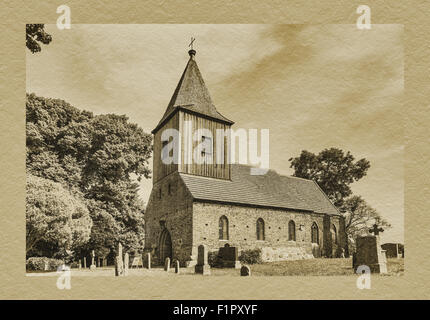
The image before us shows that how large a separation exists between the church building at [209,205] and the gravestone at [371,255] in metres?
6.82

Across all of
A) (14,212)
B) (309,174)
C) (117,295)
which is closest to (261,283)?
(117,295)

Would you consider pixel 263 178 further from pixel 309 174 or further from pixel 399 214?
pixel 399 214

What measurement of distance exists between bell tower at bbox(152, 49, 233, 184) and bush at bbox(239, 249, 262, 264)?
13.5ft

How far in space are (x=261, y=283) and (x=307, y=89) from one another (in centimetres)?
548

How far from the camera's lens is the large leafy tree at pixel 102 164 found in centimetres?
1711

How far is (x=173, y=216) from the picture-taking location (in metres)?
17.3

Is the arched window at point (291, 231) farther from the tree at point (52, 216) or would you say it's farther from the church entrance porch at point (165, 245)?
the tree at point (52, 216)

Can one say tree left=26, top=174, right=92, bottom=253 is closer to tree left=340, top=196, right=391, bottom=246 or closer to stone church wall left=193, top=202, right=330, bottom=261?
A: stone church wall left=193, top=202, right=330, bottom=261

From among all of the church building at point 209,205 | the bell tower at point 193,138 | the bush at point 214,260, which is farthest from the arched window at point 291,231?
the bush at point 214,260

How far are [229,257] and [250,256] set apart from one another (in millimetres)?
1727

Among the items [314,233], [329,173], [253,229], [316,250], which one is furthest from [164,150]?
[316,250]

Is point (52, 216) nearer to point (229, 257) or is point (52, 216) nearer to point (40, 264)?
point (40, 264)

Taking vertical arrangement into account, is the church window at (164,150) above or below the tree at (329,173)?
above

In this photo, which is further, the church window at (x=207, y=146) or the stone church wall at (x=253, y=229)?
the church window at (x=207, y=146)
